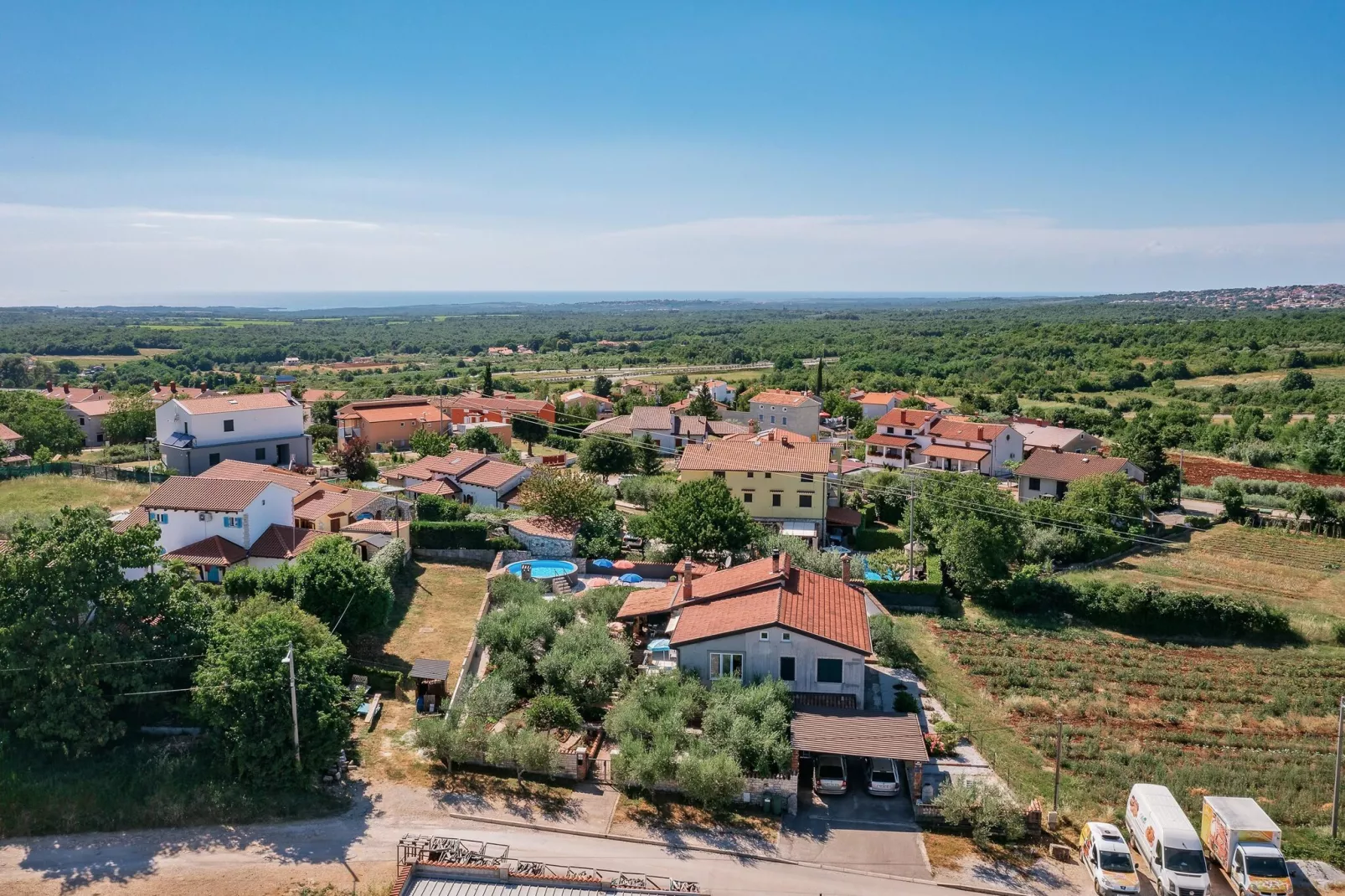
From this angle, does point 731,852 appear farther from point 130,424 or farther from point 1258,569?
point 130,424

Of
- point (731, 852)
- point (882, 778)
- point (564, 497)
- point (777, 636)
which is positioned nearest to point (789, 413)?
point (564, 497)

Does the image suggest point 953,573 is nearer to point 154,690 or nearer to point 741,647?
point 741,647

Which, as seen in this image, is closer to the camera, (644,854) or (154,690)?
(644,854)

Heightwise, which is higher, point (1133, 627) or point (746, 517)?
point (746, 517)

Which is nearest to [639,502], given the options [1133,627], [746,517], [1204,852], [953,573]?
[746,517]

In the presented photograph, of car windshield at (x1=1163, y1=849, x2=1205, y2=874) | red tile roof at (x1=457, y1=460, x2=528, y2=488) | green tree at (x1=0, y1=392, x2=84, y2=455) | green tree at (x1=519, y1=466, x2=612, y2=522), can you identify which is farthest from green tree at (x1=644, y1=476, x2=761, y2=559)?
green tree at (x1=0, y1=392, x2=84, y2=455)
